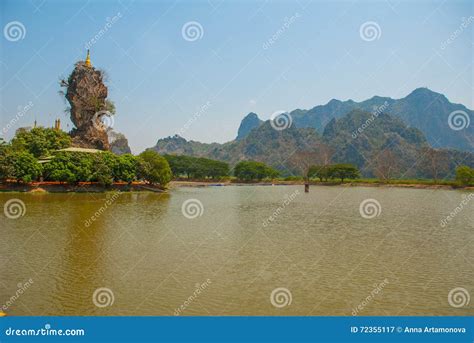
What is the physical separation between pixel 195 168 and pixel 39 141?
4621 centimetres

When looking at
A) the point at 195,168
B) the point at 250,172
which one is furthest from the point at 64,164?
the point at 250,172

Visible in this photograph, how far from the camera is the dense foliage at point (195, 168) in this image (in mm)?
95812

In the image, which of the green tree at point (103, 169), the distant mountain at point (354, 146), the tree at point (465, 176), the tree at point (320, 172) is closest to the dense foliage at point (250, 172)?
the tree at point (320, 172)

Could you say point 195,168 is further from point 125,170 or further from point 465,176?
point 465,176

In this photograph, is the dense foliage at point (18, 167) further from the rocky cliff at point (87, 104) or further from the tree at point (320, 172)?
the tree at point (320, 172)

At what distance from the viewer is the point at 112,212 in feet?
83.3

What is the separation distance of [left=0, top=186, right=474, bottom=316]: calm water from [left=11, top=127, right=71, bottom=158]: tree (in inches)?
1457

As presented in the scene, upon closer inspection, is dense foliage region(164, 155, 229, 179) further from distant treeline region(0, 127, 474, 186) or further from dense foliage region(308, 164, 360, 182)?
distant treeline region(0, 127, 474, 186)

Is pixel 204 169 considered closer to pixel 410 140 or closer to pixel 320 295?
pixel 320 295

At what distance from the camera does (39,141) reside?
5450 cm

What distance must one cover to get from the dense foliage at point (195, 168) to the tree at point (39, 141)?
37.5m

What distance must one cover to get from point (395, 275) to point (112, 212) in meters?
19.3

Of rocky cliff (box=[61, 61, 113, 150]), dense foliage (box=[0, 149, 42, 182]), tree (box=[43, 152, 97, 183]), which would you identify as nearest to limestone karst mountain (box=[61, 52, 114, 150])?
rocky cliff (box=[61, 61, 113, 150])

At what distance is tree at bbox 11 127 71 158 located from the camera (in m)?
52.7
